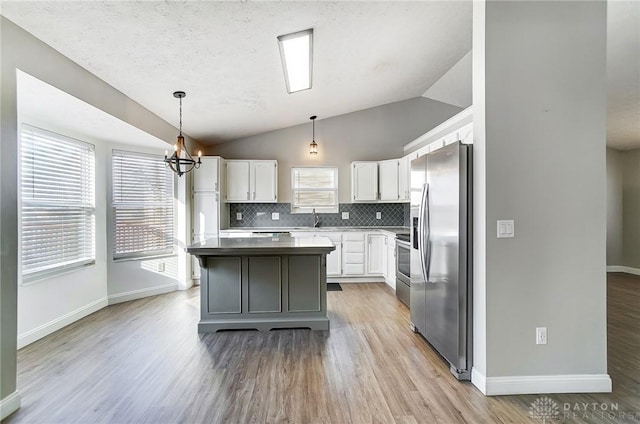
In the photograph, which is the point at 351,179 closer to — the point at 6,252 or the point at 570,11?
the point at 570,11

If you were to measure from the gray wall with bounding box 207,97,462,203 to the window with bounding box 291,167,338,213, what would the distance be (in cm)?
12

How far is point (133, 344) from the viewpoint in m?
2.90

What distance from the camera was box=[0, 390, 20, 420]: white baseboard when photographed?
186 centimetres

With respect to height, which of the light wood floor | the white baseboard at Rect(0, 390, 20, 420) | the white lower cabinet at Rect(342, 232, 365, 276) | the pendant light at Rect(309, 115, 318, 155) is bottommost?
the light wood floor

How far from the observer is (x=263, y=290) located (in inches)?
129

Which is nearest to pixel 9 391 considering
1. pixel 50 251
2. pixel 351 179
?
pixel 50 251

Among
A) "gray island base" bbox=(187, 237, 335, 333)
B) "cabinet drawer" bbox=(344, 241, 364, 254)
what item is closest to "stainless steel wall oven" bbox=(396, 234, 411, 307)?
"cabinet drawer" bbox=(344, 241, 364, 254)

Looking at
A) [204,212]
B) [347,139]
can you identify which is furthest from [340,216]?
[204,212]

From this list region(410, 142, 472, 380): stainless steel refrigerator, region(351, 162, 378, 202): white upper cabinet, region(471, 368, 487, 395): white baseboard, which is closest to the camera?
region(471, 368, 487, 395): white baseboard

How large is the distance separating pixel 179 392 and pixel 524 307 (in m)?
2.47

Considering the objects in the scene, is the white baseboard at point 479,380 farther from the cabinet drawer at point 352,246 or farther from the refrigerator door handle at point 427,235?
the cabinet drawer at point 352,246

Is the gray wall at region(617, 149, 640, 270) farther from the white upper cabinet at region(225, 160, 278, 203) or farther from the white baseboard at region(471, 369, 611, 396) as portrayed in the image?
the white upper cabinet at region(225, 160, 278, 203)

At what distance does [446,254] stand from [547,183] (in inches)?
33.3

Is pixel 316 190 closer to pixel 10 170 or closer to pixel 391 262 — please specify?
pixel 391 262
